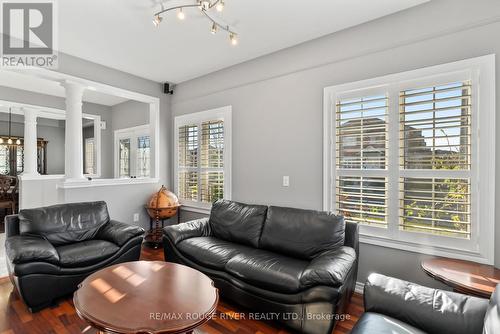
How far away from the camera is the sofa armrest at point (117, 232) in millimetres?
2959

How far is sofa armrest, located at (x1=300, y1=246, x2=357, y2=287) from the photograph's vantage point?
6.09 ft

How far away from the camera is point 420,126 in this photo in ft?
7.77

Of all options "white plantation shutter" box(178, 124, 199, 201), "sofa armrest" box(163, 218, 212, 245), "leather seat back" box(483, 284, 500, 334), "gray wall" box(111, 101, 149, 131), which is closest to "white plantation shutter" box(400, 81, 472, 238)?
"leather seat back" box(483, 284, 500, 334)

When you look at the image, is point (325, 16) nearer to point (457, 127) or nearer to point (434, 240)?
point (457, 127)

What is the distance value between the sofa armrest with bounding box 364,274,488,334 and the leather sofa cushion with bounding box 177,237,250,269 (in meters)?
1.31

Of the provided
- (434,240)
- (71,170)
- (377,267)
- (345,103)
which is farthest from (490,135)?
(71,170)

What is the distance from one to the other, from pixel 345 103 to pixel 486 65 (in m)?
1.14

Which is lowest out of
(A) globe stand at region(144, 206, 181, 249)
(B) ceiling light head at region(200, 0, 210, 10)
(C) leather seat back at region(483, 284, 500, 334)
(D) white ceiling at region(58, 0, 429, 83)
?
(A) globe stand at region(144, 206, 181, 249)

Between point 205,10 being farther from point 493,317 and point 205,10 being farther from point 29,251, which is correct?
point 493,317

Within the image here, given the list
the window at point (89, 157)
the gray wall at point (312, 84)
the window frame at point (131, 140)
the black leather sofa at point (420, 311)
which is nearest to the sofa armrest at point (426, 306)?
the black leather sofa at point (420, 311)

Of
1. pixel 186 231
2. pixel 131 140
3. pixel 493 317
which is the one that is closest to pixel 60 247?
pixel 186 231

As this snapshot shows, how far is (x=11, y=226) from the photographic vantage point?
2789 mm

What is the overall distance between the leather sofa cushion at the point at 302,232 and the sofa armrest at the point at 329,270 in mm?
242

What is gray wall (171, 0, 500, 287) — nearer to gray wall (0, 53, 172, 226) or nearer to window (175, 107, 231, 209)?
window (175, 107, 231, 209)
